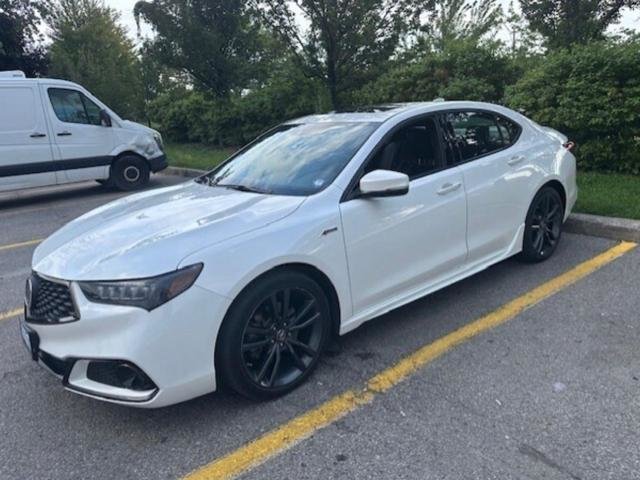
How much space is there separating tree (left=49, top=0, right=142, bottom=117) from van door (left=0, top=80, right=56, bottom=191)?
24.2 ft

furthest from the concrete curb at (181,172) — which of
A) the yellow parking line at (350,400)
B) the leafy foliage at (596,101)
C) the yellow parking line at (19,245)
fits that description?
the yellow parking line at (350,400)

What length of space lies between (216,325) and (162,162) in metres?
8.68

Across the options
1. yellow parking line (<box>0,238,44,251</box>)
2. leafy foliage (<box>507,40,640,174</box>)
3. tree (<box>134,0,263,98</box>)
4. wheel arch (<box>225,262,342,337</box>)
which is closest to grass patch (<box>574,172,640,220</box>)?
leafy foliage (<box>507,40,640,174</box>)

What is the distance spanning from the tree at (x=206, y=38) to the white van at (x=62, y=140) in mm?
3379

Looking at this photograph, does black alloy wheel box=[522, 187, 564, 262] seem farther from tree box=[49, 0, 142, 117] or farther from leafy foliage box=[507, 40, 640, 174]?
tree box=[49, 0, 142, 117]

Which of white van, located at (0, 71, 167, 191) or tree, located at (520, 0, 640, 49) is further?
tree, located at (520, 0, 640, 49)

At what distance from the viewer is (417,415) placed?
2.82 meters

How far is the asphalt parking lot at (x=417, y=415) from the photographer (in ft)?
8.15

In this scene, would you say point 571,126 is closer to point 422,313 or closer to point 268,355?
point 422,313

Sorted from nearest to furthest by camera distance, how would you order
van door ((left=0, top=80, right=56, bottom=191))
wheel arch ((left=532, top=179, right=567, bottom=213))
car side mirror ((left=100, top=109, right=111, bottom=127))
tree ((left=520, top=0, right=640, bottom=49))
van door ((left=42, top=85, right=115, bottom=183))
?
wheel arch ((left=532, top=179, right=567, bottom=213)) → van door ((left=0, top=80, right=56, bottom=191)) → van door ((left=42, top=85, right=115, bottom=183)) → car side mirror ((left=100, top=109, right=111, bottom=127)) → tree ((left=520, top=0, right=640, bottom=49))

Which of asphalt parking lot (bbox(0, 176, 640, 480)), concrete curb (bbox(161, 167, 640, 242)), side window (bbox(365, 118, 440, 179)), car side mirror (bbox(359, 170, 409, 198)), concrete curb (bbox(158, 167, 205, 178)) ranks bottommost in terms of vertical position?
asphalt parking lot (bbox(0, 176, 640, 480))

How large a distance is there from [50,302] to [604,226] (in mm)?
4936

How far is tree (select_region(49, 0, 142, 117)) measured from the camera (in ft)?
53.5

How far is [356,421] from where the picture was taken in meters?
2.79
